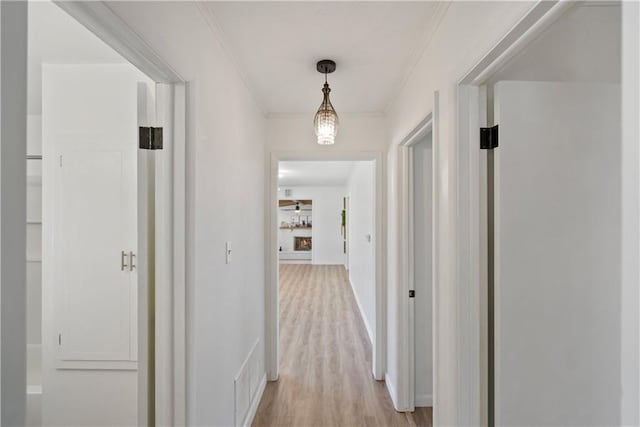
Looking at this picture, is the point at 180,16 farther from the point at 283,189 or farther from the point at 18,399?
the point at 283,189

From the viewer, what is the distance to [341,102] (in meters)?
2.65

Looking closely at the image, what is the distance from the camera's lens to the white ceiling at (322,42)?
4.69 ft

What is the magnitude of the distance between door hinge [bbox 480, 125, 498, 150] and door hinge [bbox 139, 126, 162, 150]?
1284 mm

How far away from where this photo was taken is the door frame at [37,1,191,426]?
1282 millimetres

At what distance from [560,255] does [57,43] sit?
2.54 meters

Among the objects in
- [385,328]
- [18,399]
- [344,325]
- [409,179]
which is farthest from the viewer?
[344,325]

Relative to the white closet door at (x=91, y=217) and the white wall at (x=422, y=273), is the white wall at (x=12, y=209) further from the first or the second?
the white wall at (x=422, y=273)

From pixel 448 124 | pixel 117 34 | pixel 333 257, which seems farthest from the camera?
pixel 333 257

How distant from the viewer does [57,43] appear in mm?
1711

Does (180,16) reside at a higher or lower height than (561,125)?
higher

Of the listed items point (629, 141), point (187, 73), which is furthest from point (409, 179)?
point (629, 141)

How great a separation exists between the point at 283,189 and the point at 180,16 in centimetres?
851

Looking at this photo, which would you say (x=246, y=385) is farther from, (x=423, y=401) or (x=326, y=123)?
(x=326, y=123)

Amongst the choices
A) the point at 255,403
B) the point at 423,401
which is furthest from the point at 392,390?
the point at 255,403
